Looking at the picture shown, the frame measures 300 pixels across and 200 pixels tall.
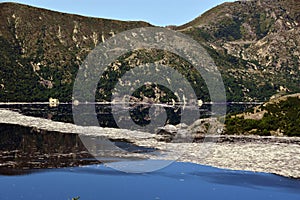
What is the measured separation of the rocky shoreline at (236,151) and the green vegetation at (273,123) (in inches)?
166

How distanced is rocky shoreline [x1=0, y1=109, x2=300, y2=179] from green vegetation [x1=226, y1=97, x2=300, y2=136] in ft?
13.8

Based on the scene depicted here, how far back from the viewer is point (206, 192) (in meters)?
43.4

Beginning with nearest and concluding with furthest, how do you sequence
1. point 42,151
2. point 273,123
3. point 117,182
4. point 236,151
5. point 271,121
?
point 117,182 < point 42,151 < point 236,151 < point 273,123 < point 271,121

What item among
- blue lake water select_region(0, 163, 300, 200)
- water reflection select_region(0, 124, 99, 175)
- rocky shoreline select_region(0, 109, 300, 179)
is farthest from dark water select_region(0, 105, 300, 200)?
rocky shoreline select_region(0, 109, 300, 179)

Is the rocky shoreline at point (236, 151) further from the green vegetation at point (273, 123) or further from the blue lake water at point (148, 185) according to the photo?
the blue lake water at point (148, 185)

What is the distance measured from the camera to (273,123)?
94.1 meters

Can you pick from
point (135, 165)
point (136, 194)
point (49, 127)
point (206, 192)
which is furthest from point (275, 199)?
point (49, 127)

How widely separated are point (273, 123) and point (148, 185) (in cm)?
5500

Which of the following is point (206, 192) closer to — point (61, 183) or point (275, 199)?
point (275, 199)

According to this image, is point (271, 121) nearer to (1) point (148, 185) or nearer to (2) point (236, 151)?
(2) point (236, 151)

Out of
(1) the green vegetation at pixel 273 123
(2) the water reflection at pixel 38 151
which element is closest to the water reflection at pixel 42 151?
(2) the water reflection at pixel 38 151

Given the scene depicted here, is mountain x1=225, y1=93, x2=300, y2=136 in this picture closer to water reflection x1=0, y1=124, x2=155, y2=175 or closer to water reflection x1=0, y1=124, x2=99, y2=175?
water reflection x1=0, y1=124, x2=155, y2=175

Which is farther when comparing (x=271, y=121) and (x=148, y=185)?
(x=271, y=121)

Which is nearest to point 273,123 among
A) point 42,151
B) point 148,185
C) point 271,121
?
point 271,121
